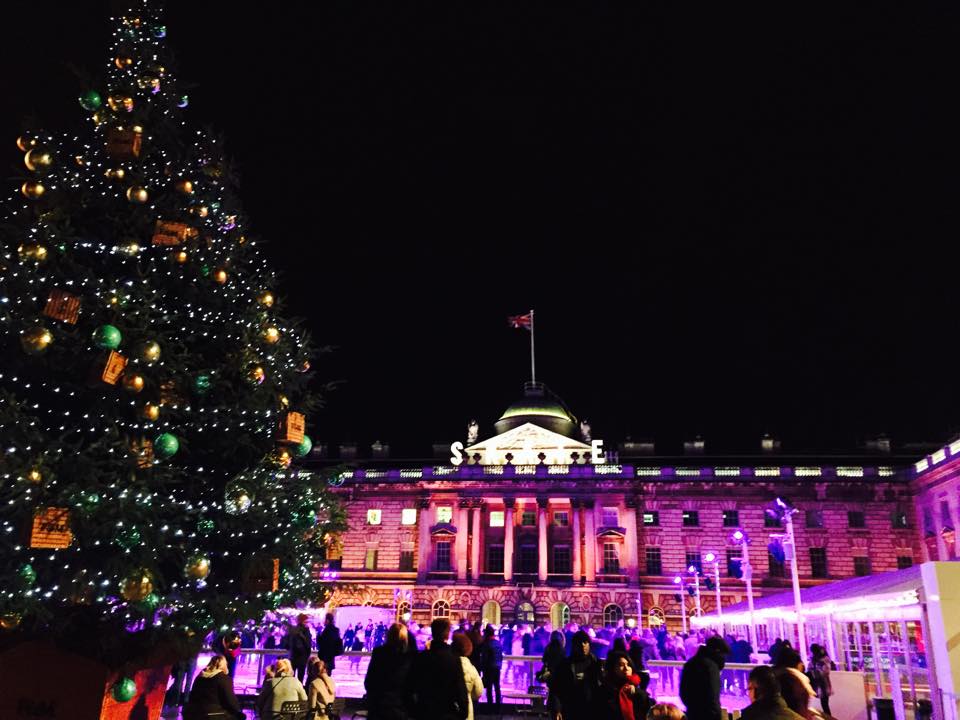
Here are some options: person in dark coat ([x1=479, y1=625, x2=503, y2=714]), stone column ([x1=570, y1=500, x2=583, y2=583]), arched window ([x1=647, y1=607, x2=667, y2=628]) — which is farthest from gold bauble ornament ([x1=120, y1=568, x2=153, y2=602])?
stone column ([x1=570, y1=500, x2=583, y2=583])

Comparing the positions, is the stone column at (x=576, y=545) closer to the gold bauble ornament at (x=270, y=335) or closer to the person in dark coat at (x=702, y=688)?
the person in dark coat at (x=702, y=688)

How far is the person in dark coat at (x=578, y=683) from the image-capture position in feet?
27.8

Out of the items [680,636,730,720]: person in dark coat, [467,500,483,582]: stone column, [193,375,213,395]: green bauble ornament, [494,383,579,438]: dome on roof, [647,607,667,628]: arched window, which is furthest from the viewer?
[494,383,579,438]: dome on roof

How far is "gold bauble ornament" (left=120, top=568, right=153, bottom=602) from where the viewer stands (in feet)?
25.7

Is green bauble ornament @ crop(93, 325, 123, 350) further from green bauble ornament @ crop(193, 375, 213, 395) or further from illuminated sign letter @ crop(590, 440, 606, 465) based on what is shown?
illuminated sign letter @ crop(590, 440, 606, 465)

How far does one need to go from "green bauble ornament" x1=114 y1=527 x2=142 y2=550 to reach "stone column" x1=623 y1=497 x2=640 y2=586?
52.3m

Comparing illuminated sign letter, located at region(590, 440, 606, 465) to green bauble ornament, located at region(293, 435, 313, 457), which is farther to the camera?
illuminated sign letter, located at region(590, 440, 606, 465)

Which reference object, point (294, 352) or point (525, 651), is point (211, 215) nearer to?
point (294, 352)

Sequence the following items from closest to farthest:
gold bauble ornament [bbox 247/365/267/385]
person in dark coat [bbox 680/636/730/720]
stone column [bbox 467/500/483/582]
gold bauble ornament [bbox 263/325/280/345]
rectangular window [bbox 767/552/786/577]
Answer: person in dark coat [bbox 680/636/730/720] → gold bauble ornament [bbox 247/365/267/385] → gold bauble ornament [bbox 263/325/280/345] → rectangular window [bbox 767/552/786/577] → stone column [bbox 467/500/483/582]

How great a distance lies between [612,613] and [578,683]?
5002cm

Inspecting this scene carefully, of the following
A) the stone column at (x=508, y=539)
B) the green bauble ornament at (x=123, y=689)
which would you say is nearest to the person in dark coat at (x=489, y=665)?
the green bauble ornament at (x=123, y=689)

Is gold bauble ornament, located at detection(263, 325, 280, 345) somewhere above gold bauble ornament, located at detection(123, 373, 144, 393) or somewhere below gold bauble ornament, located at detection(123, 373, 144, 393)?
above

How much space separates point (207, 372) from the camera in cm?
938

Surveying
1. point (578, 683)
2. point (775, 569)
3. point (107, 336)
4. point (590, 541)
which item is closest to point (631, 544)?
point (590, 541)
